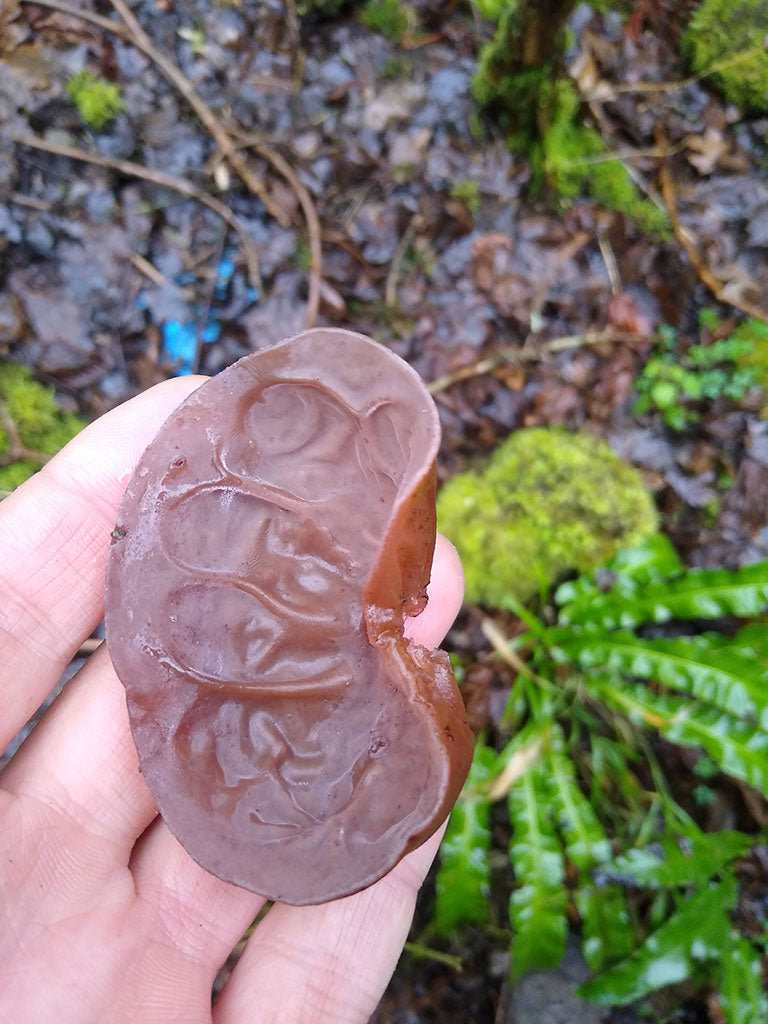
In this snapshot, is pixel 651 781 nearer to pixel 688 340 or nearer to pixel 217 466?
pixel 688 340

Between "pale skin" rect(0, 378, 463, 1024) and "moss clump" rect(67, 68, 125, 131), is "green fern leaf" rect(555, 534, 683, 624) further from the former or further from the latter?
"moss clump" rect(67, 68, 125, 131)

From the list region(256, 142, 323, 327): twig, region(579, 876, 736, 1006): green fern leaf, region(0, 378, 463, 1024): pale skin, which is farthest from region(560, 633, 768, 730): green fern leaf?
region(256, 142, 323, 327): twig

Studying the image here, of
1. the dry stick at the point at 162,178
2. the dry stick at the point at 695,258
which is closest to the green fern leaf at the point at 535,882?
the dry stick at the point at 695,258

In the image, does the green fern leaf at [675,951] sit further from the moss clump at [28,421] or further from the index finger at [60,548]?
the moss clump at [28,421]

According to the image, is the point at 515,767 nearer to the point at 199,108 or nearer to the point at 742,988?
the point at 742,988

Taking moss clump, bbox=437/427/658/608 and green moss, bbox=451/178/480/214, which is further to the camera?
green moss, bbox=451/178/480/214

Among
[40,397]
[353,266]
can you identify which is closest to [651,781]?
[353,266]
